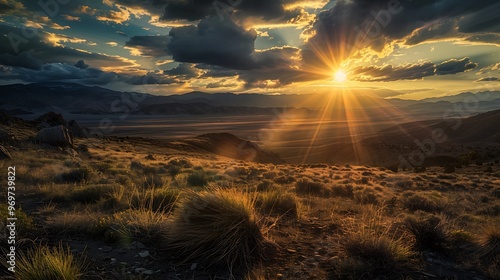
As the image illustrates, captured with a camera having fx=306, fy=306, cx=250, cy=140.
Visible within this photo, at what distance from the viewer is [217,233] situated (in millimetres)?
4504

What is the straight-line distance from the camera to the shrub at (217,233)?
170 inches

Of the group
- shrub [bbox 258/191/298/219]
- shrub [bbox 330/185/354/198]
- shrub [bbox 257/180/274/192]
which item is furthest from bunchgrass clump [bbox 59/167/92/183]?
shrub [bbox 330/185/354/198]

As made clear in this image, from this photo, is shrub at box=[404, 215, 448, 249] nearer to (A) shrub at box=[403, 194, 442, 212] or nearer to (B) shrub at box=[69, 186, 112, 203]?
(A) shrub at box=[403, 194, 442, 212]

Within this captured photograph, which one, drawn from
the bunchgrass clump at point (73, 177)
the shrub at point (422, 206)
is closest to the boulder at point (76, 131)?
the bunchgrass clump at point (73, 177)

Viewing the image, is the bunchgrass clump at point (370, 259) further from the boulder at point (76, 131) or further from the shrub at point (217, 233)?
the boulder at point (76, 131)

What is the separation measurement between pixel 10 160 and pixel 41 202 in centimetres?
965

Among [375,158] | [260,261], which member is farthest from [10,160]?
[375,158]

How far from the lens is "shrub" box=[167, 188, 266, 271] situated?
14.2 feet

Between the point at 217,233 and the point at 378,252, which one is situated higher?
the point at 217,233

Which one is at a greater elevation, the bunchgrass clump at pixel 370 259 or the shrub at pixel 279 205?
the bunchgrass clump at pixel 370 259

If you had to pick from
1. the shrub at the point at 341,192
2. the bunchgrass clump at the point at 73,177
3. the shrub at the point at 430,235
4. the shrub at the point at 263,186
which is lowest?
the shrub at the point at 341,192

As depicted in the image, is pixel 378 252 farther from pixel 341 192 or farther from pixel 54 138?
pixel 54 138

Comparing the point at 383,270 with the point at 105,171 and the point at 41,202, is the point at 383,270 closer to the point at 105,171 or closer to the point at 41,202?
the point at 41,202

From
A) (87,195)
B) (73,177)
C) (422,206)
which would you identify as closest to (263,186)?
(422,206)
